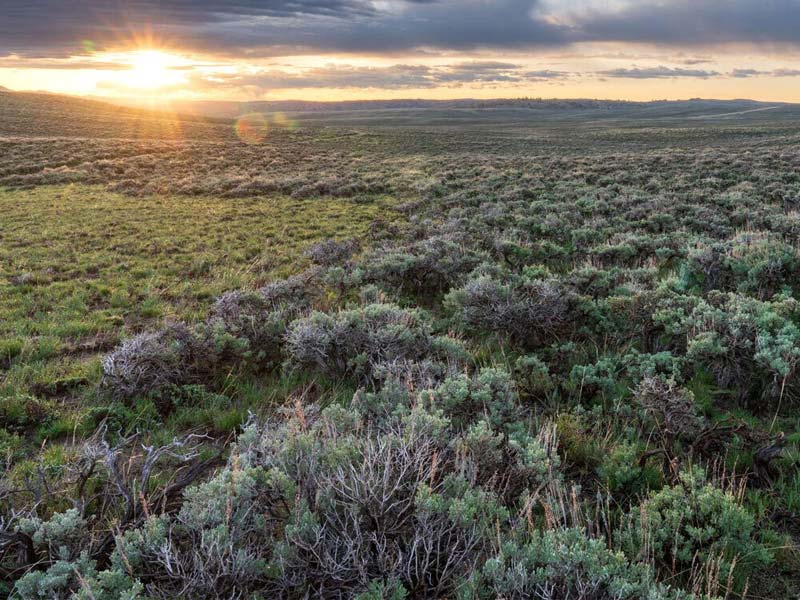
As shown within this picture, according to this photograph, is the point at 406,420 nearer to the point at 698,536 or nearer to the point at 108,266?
the point at 698,536

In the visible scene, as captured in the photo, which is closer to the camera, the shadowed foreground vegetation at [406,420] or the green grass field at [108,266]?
the shadowed foreground vegetation at [406,420]

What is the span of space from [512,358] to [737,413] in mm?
2244

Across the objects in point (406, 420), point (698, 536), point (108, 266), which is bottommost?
point (108, 266)

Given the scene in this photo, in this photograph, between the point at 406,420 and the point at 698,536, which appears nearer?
the point at 698,536

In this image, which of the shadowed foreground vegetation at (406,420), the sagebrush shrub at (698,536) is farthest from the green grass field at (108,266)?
the sagebrush shrub at (698,536)

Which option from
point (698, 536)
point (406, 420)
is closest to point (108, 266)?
point (406, 420)

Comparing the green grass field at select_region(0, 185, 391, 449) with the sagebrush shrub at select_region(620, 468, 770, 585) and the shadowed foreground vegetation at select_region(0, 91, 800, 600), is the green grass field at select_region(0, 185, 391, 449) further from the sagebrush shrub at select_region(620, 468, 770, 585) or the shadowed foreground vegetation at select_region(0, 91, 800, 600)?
the sagebrush shrub at select_region(620, 468, 770, 585)

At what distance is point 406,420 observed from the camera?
3.76m

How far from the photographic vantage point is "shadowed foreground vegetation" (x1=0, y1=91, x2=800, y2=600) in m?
2.73

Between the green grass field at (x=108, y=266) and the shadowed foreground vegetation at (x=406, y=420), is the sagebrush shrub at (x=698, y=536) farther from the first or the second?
the green grass field at (x=108, y=266)

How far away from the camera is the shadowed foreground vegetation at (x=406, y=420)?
2.73 metres

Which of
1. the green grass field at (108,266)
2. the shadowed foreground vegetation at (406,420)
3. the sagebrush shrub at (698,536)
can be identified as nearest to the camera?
the shadowed foreground vegetation at (406,420)

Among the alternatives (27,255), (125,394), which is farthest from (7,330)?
(27,255)

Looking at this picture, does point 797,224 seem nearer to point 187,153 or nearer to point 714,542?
point 714,542
